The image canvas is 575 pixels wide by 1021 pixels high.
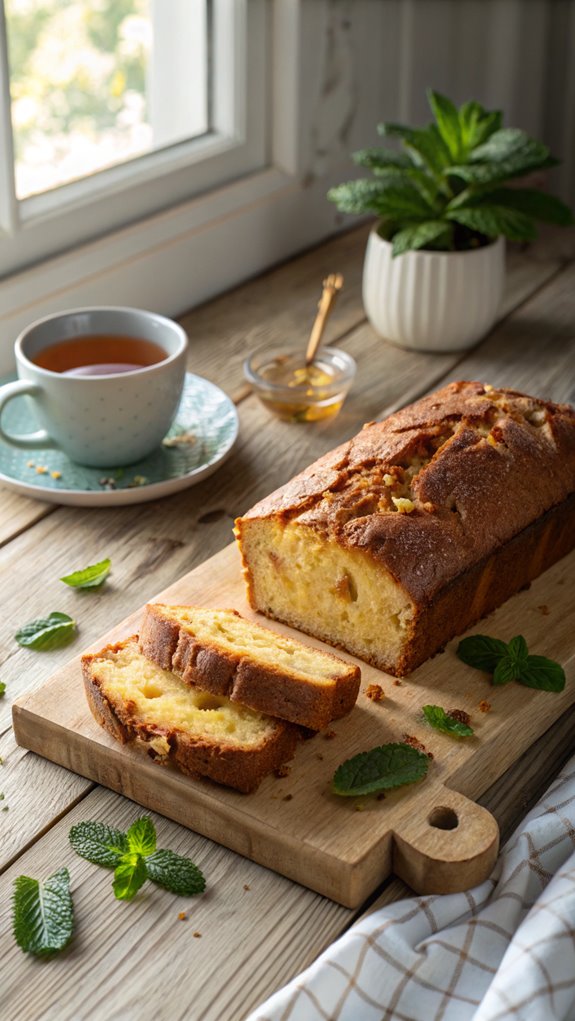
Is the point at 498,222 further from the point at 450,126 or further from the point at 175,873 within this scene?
the point at 175,873

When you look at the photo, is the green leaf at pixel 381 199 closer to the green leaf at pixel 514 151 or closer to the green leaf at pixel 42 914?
the green leaf at pixel 514 151

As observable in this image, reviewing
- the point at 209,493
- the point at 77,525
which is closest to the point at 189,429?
the point at 209,493

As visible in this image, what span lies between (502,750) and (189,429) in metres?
0.92

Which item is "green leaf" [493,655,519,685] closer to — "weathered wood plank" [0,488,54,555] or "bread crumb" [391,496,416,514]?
Result: "bread crumb" [391,496,416,514]

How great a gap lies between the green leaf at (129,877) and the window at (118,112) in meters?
1.34

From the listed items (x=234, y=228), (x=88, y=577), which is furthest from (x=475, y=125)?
(x=88, y=577)

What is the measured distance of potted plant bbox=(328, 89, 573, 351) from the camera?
2.36 meters

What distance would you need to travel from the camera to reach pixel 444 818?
137 cm

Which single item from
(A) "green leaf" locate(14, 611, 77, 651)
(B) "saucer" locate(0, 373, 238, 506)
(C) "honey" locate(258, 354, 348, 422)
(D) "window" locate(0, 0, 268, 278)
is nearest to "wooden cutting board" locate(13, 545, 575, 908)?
(A) "green leaf" locate(14, 611, 77, 651)

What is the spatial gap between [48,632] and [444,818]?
2.04 ft

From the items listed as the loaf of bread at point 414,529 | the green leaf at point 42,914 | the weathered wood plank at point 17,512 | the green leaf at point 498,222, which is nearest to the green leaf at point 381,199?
the green leaf at point 498,222

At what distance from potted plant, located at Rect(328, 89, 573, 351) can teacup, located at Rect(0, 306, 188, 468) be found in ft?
1.88

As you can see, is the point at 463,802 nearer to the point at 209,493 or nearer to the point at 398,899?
the point at 398,899

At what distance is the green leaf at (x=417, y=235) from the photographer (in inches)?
91.2
